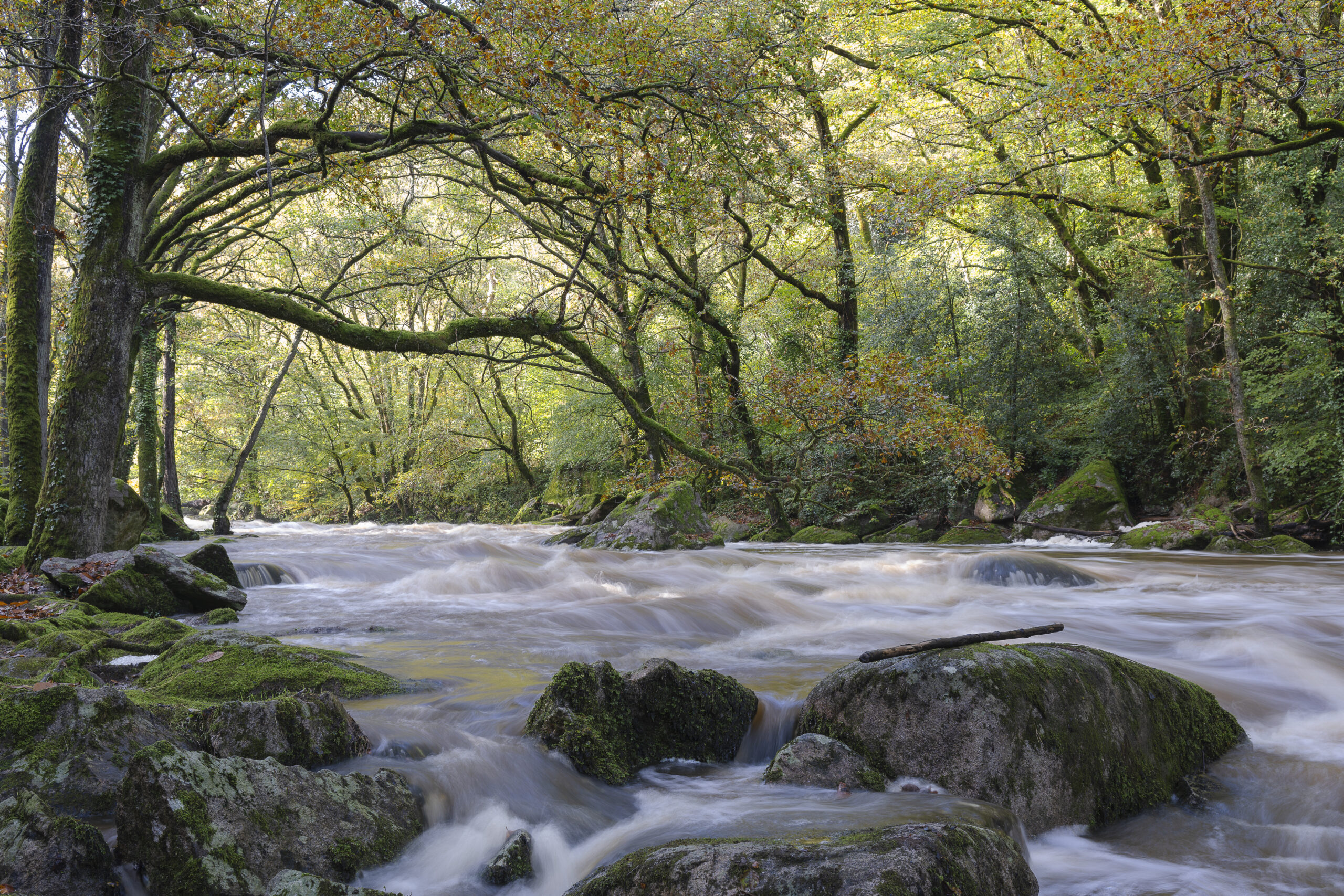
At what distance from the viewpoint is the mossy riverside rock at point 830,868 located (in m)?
2.00

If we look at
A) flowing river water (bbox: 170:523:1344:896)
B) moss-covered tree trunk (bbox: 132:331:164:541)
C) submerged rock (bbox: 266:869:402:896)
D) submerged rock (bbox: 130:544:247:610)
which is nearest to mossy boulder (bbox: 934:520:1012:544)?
flowing river water (bbox: 170:523:1344:896)

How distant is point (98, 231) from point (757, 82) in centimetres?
767

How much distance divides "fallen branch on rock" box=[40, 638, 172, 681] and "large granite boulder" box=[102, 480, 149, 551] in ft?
18.2

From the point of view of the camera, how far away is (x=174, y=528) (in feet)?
50.6

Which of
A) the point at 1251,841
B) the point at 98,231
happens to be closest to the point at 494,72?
the point at 98,231

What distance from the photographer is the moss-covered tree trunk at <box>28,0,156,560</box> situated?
7543 millimetres

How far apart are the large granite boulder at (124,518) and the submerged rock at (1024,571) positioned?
11387 mm

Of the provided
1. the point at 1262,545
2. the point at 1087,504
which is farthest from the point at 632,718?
the point at 1087,504

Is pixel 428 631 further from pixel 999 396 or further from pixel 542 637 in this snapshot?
pixel 999 396

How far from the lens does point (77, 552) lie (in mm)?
7695

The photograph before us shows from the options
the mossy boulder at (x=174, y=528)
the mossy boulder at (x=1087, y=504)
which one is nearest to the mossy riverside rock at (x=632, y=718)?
the mossy boulder at (x=1087, y=504)

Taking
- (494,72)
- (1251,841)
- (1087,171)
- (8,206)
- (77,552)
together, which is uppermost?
(1087,171)

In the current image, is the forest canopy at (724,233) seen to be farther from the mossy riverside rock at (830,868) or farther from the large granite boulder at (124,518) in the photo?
the mossy riverside rock at (830,868)

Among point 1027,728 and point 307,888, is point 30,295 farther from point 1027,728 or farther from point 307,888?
point 1027,728
